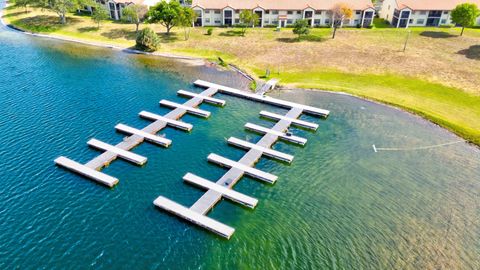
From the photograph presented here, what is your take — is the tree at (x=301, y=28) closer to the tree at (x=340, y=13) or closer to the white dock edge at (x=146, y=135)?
the tree at (x=340, y=13)

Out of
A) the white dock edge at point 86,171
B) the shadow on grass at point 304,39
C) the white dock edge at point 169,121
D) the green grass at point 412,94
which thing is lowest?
the white dock edge at point 86,171

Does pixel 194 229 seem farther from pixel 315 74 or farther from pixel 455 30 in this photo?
pixel 455 30

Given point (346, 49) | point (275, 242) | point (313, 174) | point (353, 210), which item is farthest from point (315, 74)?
point (275, 242)

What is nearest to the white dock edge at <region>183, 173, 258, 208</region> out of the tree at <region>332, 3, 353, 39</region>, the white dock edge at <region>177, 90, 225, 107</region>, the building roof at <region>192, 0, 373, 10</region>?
the white dock edge at <region>177, 90, 225, 107</region>

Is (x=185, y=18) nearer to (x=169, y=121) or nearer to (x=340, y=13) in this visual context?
(x=340, y=13)

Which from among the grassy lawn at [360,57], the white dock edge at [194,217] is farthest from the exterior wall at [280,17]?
the white dock edge at [194,217]

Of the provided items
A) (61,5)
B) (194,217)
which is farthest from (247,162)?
(61,5)
